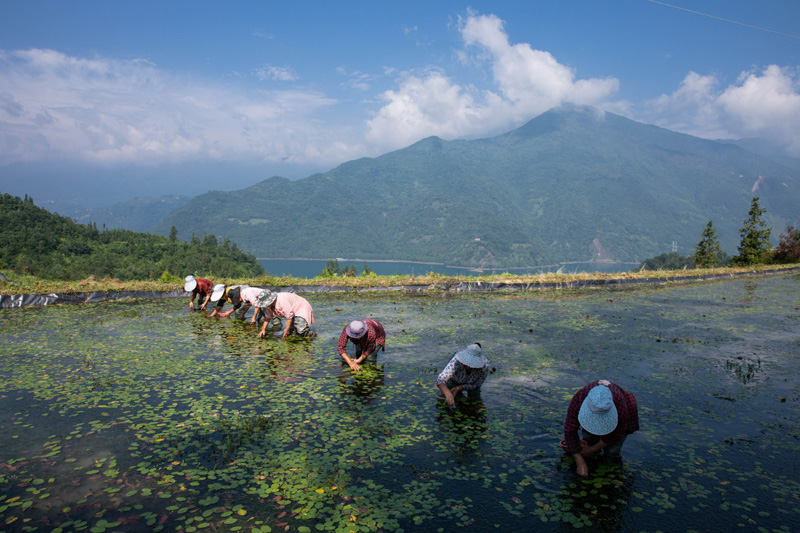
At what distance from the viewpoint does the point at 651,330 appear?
1270cm

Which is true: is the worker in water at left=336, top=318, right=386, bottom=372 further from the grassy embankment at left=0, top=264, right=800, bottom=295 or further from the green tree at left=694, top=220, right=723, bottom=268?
the green tree at left=694, top=220, right=723, bottom=268

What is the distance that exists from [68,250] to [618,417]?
45.9m

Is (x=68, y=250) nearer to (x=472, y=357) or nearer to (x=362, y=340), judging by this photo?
(x=362, y=340)

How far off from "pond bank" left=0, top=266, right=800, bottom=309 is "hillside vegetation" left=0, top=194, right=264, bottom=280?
40.4 ft

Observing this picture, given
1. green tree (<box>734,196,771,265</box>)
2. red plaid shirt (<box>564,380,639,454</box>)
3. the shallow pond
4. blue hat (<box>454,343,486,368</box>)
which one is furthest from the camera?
green tree (<box>734,196,771,265</box>)

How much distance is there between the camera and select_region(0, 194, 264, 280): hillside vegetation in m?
34.7

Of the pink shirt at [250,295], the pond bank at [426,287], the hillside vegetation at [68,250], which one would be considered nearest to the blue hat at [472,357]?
the pink shirt at [250,295]

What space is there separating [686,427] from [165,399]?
8087mm

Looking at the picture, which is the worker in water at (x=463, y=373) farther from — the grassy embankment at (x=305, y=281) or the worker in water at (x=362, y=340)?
the grassy embankment at (x=305, y=281)

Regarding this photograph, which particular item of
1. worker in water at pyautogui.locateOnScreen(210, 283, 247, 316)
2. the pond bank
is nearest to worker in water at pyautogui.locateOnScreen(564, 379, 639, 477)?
worker in water at pyautogui.locateOnScreen(210, 283, 247, 316)

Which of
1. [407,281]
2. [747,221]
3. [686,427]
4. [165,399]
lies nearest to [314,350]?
[165,399]

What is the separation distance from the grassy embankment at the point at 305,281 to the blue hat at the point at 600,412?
18434 millimetres

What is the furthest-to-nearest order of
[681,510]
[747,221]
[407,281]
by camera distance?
[747,221], [407,281], [681,510]

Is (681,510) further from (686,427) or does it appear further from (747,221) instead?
(747,221)
